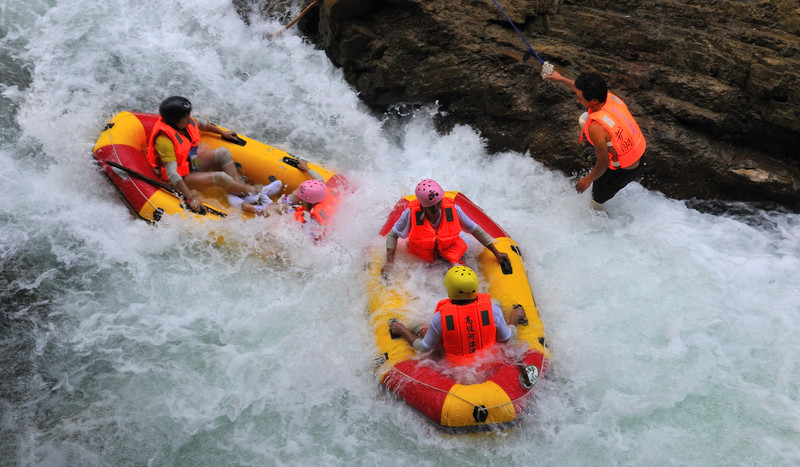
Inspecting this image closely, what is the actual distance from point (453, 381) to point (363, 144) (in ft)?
13.2

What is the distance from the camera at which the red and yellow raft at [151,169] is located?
20.3 feet

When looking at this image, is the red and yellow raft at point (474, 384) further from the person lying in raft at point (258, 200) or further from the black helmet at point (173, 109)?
the black helmet at point (173, 109)

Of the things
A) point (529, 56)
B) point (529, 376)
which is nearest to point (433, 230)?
point (529, 376)

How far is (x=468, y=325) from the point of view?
4.69 m

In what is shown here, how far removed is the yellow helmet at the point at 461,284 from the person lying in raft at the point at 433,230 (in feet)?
2.83

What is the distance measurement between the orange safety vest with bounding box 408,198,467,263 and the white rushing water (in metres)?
0.70

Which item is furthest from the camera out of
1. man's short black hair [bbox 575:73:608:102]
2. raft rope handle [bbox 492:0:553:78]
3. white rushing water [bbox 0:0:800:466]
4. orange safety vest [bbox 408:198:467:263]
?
raft rope handle [bbox 492:0:553:78]

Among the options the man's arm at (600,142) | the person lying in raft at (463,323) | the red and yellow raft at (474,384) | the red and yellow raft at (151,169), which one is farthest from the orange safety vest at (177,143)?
the man's arm at (600,142)

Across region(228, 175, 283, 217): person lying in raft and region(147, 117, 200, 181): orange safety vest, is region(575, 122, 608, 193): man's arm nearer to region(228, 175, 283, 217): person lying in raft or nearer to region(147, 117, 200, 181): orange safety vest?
region(228, 175, 283, 217): person lying in raft

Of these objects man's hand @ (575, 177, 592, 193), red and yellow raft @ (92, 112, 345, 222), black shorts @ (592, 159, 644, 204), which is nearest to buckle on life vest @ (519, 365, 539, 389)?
man's hand @ (575, 177, 592, 193)

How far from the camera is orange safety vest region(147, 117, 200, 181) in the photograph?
20.4 ft

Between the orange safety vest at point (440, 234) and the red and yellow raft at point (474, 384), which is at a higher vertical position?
the orange safety vest at point (440, 234)

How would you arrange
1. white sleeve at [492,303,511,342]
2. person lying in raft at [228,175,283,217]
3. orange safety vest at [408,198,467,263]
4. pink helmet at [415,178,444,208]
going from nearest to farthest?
white sleeve at [492,303,511,342]
pink helmet at [415,178,444,208]
orange safety vest at [408,198,467,263]
person lying in raft at [228,175,283,217]

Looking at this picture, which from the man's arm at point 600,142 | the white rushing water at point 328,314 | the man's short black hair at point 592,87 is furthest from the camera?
the man's arm at point 600,142
